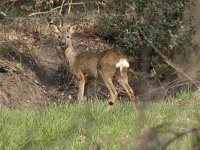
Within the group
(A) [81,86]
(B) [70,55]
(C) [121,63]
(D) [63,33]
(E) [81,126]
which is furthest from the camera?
(D) [63,33]

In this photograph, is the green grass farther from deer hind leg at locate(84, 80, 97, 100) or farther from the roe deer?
deer hind leg at locate(84, 80, 97, 100)

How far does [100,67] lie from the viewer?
15438 millimetres

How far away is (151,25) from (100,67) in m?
2.07

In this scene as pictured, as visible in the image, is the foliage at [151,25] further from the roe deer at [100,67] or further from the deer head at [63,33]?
the deer head at [63,33]

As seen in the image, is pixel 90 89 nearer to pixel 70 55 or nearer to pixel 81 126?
pixel 70 55

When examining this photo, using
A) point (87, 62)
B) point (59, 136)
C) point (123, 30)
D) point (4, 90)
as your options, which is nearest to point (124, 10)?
point (123, 30)

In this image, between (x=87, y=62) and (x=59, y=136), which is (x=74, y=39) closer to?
(x=87, y=62)

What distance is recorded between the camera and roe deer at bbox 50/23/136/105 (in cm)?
1500

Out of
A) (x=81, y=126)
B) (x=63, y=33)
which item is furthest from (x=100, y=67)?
(x=81, y=126)

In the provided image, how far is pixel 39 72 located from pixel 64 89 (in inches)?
34.3

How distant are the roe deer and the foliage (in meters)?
1.43

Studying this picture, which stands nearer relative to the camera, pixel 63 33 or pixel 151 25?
pixel 151 25

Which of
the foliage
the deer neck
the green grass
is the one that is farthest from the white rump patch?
the green grass

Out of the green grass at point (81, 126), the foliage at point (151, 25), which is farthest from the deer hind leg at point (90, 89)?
the green grass at point (81, 126)
